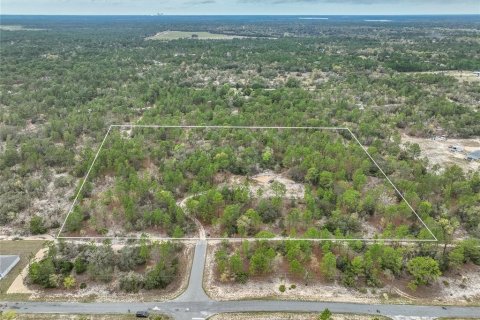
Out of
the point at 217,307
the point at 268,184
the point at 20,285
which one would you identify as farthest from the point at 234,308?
the point at 268,184

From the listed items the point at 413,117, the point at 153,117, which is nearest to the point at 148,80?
the point at 153,117

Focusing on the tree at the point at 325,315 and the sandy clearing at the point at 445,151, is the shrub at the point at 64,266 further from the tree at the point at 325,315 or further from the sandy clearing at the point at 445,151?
the sandy clearing at the point at 445,151

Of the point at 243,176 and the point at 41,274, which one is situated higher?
the point at 243,176

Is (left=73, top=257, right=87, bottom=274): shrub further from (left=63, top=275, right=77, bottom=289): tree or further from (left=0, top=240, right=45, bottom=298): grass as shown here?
(left=0, top=240, right=45, bottom=298): grass

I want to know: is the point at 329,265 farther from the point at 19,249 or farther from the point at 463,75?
the point at 463,75

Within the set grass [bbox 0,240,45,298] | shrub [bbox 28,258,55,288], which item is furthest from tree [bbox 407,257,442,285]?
grass [bbox 0,240,45,298]

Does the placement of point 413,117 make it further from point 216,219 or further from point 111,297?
point 111,297
